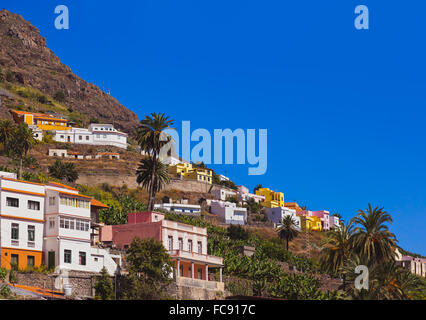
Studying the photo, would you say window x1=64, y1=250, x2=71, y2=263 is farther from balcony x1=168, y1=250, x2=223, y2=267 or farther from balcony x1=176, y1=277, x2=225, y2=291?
balcony x1=168, y1=250, x2=223, y2=267

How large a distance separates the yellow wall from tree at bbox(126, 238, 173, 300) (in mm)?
9395

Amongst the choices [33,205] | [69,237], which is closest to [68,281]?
[69,237]

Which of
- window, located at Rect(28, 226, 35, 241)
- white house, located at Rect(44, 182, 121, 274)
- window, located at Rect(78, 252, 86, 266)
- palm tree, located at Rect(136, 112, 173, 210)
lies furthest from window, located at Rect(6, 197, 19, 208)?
palm tree, located at Rect(136, 112, 173, 210)

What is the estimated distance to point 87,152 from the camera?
18800cm

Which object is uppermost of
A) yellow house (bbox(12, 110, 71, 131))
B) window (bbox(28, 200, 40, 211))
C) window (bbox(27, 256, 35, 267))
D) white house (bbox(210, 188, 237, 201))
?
yellow house (bbox(12, 110, 71, 131))

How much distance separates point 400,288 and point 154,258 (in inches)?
1003

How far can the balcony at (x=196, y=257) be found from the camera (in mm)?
86438

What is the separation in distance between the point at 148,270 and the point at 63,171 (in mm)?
83703

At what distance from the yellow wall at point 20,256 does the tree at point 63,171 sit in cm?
7876

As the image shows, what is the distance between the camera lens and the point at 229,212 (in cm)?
17800

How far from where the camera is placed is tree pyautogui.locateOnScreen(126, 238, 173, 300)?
75.4m

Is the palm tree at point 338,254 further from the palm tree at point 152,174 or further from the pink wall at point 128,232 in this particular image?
the palm tree at point 152,174
